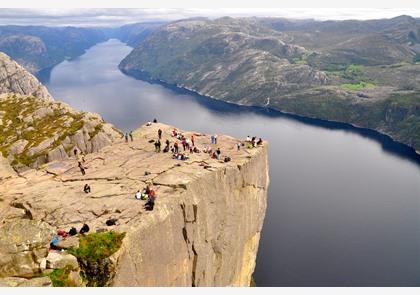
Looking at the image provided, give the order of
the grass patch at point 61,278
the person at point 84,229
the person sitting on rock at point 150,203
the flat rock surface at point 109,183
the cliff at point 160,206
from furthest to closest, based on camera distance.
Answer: the flat rock surface at point 109,183, the person sitting on rock at point 150,203, the cliff at point 160,206, the person at point 84,229, the grass patch at point 61,278

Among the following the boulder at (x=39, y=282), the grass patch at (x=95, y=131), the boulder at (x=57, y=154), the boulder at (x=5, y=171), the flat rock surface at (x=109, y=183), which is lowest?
the boulder at (x=57, y=154)

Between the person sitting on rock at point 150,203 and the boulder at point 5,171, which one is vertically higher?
the person sitting on rock at point 150,203

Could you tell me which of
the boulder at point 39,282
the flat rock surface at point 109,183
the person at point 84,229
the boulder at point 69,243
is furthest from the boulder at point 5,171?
the boulder at point 39,282

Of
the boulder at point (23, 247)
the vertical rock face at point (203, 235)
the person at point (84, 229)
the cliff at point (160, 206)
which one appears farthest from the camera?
the cliff at point (160, 206)

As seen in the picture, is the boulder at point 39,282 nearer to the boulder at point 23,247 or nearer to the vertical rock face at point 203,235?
the boulder at point 23,247

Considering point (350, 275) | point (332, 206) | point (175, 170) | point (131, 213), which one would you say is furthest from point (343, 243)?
point (131, 213)

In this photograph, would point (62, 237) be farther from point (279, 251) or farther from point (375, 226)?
point (375, 226)

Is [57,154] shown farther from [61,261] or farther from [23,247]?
[61,261]
